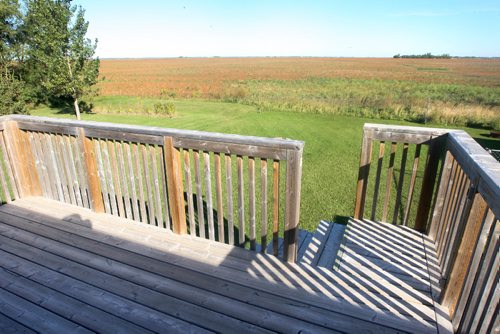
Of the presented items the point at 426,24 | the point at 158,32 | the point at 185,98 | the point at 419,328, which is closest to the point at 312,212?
the point at 419,328

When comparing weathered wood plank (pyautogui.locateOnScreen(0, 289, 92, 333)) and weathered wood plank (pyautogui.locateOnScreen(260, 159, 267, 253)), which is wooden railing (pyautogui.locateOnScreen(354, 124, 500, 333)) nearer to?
weathered wood plank (pyautogui.locateOnScreen(260, 159, 267, 253))

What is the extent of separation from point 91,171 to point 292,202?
2.10 m

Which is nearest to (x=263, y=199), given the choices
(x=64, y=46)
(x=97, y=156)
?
(x=97, y=156)

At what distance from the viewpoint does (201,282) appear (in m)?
2.29

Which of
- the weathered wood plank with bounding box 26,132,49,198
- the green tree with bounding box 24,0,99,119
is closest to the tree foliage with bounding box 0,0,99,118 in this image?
the green tree with bounding box 24,0,99,119

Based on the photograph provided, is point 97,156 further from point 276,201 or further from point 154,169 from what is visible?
A: point 276,201

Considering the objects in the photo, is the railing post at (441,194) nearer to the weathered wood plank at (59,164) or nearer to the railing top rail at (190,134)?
the railing top rail at (190,134)

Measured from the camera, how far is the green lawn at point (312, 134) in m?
5.33

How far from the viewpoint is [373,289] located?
7.25ft

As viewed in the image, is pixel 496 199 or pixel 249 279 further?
pixel 249 279

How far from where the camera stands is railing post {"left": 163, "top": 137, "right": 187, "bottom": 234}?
8.80 ft

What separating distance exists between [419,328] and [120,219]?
2.75 metres

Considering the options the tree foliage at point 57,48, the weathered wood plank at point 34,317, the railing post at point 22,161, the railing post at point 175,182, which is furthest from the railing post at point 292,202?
the tree foliage at point 57,48

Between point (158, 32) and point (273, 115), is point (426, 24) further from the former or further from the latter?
point (273, 115)
